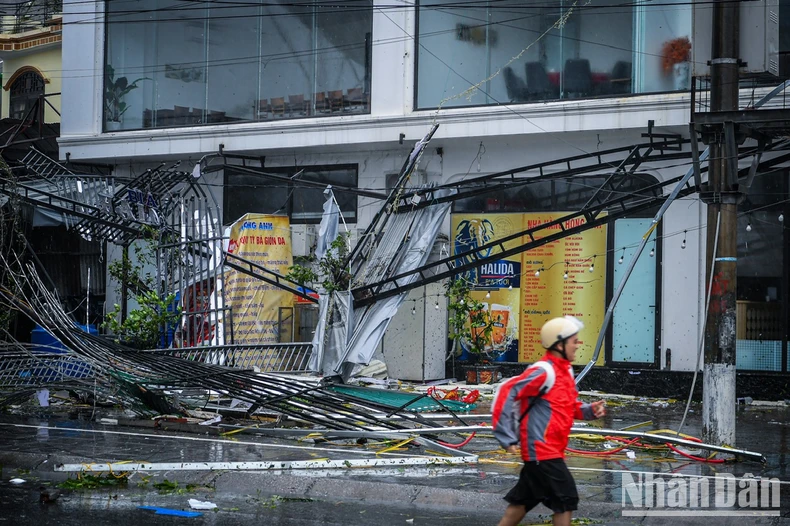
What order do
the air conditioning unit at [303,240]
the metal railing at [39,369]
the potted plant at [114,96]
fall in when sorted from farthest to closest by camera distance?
the potted plant at [114,96] < the air conditioning unit at [303,240] < the metal railing at [39,369]

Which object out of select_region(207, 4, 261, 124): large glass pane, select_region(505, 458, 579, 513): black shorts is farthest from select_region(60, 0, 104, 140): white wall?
select_region(505, 458, 579, 513): black shorts

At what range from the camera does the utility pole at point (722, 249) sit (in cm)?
1008

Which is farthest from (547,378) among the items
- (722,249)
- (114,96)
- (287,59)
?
(114,96)

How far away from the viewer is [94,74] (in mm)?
20891

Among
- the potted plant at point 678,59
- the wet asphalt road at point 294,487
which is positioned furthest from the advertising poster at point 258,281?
the potted plant at point 678,59

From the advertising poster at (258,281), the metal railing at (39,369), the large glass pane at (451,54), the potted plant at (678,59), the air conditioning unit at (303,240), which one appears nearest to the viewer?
the metal railing at (39,369)

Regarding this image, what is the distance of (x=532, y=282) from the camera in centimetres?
1686

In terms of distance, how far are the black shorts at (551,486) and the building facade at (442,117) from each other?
9.00m

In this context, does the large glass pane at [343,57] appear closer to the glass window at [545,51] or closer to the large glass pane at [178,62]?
the glass window at [545,51]

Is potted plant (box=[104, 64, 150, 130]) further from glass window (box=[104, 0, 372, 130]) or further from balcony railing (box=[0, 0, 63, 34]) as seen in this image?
balcony railing (box=[0, 0, 63, 34])

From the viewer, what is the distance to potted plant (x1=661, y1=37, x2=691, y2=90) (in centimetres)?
1538

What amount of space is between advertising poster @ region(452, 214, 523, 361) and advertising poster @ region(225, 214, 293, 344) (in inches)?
134

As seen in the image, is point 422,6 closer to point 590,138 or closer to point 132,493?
point 590,138

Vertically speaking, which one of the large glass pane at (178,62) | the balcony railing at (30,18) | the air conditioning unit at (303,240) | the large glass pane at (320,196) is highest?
the balcony railing at (30,18)
